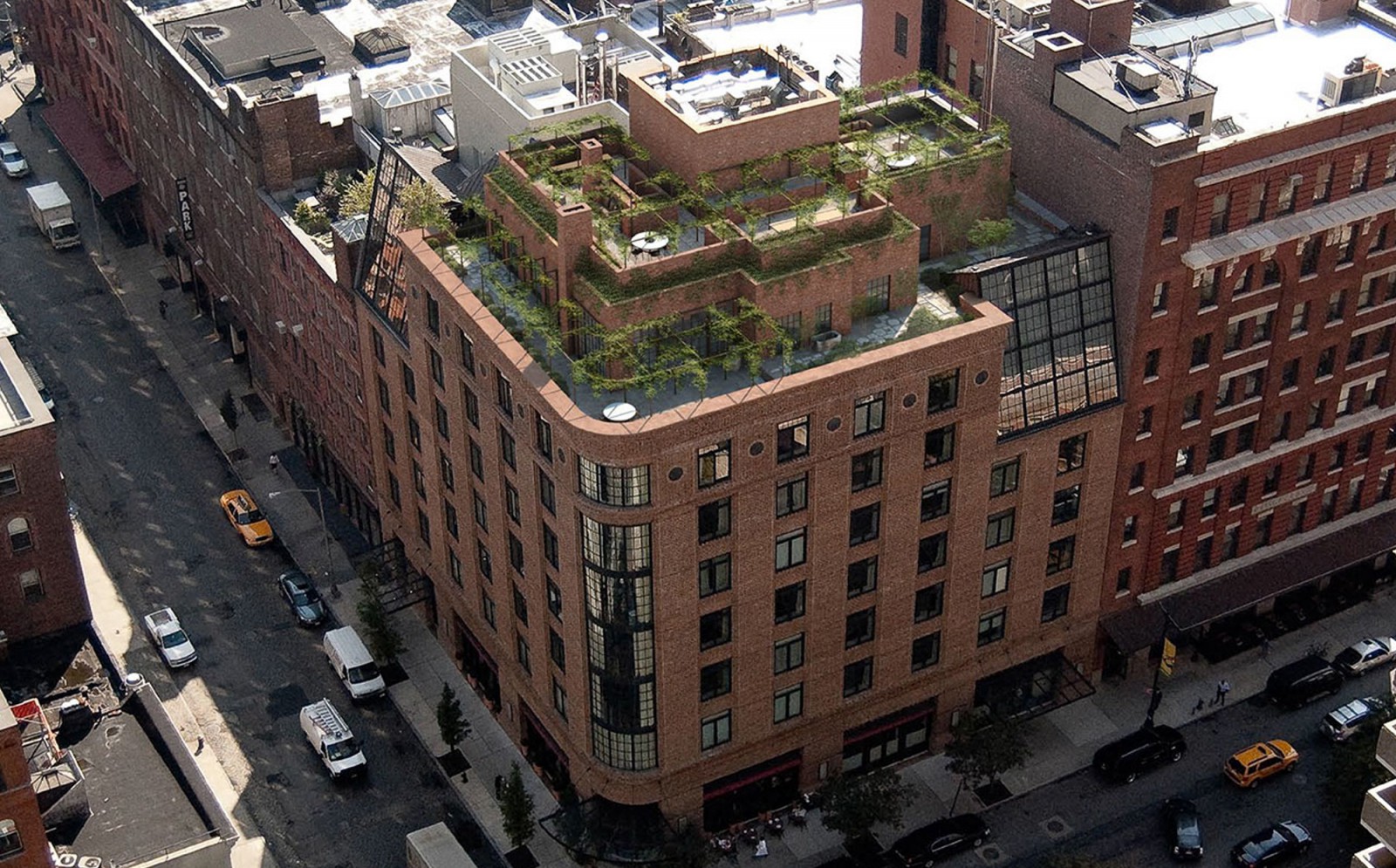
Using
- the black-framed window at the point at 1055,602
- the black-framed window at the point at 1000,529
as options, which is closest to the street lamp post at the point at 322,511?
the black-framed window at the point at 1000,529

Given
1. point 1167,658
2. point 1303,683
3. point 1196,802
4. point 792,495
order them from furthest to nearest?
point 1303,683
point 1167,658
point 1196,802
point 792,495

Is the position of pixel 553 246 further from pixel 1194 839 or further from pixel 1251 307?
pixel 1194 839

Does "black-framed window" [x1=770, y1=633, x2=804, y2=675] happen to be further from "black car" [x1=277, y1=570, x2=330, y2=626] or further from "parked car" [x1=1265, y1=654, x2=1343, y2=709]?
"black car" [x1=277, y1=570, x2=330, y2=626]

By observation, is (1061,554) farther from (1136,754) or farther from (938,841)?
(938,841)

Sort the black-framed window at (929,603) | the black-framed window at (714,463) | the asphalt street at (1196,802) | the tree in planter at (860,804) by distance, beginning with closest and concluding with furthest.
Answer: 1. the black-framed window at (714,463)
2. the tree in planter at (860,804)
3. the black-framed window at (929,603)
4. the asphalt street at (1196,802)

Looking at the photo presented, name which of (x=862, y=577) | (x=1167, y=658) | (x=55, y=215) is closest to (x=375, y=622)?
(x=862, y=577)

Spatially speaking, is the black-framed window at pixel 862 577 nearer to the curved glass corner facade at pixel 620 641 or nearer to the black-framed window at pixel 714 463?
the black-framed window at pixel 714 463

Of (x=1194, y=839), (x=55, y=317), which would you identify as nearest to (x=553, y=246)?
(x=1194, y=839)
